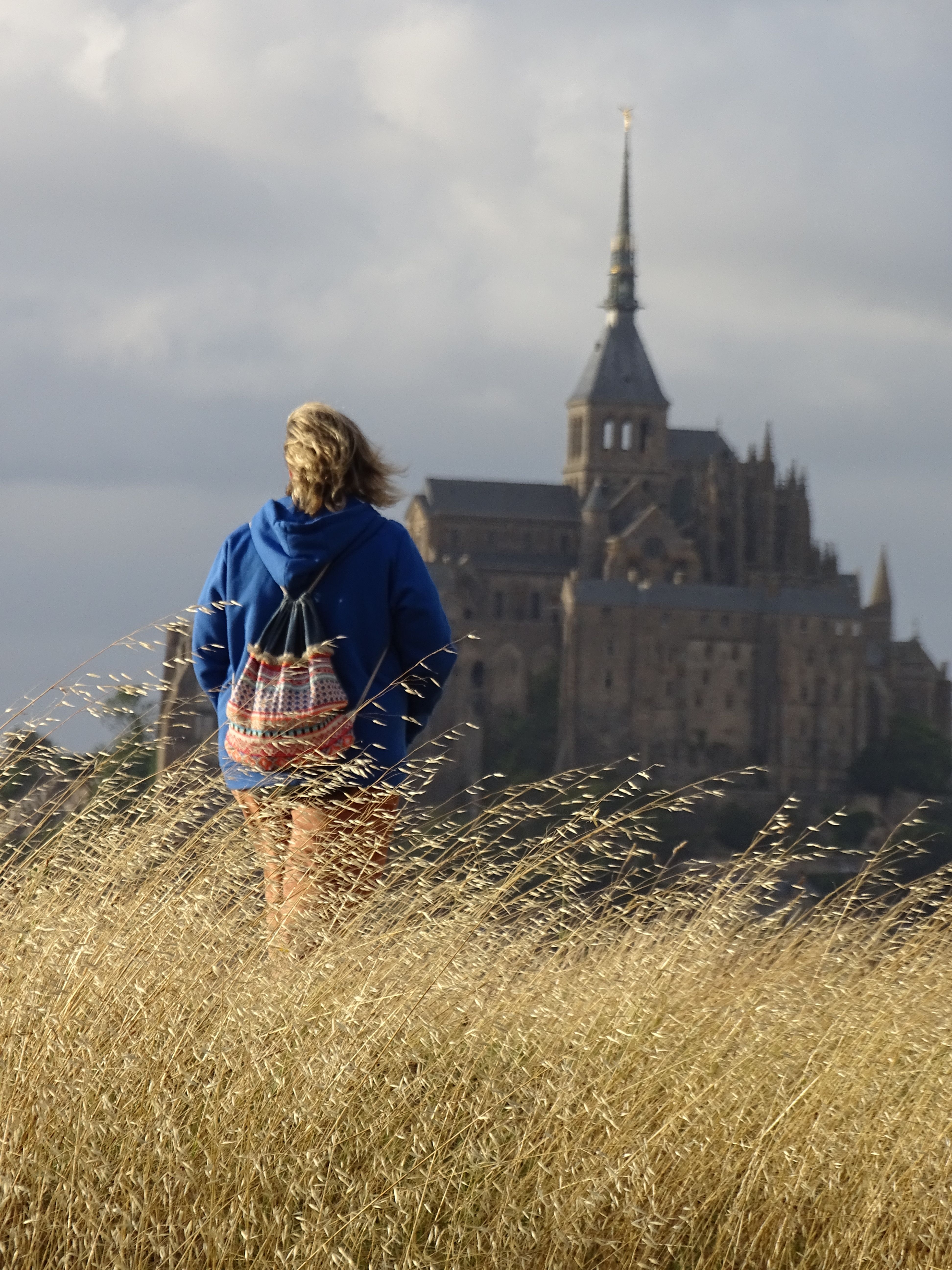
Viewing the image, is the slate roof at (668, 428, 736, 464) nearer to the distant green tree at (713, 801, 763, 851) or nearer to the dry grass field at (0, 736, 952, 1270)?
the distant green tree at (713, 801, 763, 851)

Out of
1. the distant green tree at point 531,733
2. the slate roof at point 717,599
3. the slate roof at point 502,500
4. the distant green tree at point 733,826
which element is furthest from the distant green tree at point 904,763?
the slate roof at point 502,500

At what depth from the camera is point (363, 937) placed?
11.6 feet

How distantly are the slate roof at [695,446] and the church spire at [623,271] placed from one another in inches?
227

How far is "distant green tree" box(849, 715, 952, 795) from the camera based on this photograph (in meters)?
60.5

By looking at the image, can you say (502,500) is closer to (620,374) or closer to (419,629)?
(620,374)

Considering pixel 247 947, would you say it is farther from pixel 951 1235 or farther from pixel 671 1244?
pixel 951 1235

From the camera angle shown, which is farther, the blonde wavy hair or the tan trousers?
the blonde wavy hair

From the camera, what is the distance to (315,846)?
369 centimetres

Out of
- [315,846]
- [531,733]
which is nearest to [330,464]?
[315,846]

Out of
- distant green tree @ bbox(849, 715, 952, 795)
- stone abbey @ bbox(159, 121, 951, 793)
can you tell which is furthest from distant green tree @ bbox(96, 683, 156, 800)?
distant green tree @ bbox(849, 715, 952, 795)

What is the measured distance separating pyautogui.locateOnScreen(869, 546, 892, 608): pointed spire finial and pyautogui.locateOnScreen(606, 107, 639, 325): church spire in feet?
46.3

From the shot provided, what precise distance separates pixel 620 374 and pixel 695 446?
3.97 m

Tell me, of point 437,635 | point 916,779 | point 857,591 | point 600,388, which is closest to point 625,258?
point 600,388

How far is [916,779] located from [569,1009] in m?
59.2
